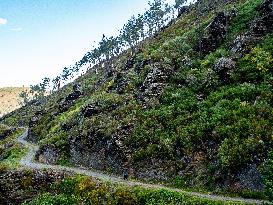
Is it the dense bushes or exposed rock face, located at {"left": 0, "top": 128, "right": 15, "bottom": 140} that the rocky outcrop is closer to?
the dense bushes

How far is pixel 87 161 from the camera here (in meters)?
61.7

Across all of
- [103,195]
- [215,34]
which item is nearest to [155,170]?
[103,195]

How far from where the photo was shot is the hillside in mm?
43469

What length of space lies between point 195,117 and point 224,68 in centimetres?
1011

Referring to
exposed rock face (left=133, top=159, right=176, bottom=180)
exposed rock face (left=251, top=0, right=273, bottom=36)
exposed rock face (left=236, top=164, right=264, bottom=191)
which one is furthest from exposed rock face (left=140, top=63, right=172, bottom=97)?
exposed rock face (left=236, top=164, right=264, bottom=191)

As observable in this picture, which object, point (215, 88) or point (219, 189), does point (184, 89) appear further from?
point (219, 189)

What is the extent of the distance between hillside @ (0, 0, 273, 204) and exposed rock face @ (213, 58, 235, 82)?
145 millimetres

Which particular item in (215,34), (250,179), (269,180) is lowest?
(250,179)

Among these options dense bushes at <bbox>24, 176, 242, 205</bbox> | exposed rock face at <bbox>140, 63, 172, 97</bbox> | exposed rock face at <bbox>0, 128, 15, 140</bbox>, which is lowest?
dense bushes at <bbox>24, 176, 242, 205</bbox>

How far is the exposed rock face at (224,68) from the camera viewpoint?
58.7 meters

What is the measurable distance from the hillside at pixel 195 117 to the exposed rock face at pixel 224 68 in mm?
145

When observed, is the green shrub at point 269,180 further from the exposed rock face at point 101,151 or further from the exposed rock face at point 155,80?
the exposed rock face at point 155,80

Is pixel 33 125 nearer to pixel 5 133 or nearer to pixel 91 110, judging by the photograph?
pixel 5 133

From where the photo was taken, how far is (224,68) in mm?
59094
